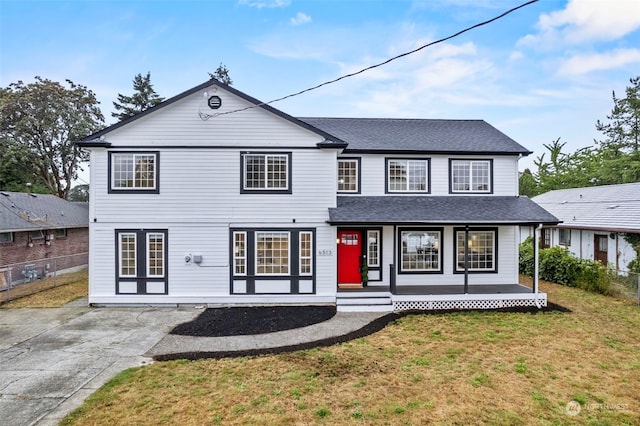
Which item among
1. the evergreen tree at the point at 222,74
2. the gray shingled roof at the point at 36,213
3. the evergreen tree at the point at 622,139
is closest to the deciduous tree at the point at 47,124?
the evergreen tree at the point at 222,74

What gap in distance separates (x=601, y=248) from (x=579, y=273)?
5104mm

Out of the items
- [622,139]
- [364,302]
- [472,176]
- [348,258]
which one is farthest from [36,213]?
[622,139]

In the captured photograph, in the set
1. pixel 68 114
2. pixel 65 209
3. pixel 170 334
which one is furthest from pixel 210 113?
pixel 68 114

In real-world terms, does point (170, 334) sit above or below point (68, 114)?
below

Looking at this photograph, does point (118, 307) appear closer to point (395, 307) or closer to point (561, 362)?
point (395, 307)

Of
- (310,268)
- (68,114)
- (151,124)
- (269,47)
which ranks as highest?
(68,114)

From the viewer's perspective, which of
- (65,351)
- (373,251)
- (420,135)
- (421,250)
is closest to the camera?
(65,351)

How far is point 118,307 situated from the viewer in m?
10.8

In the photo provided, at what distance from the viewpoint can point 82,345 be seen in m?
7.50

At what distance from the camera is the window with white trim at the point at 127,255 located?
10898 millimetres

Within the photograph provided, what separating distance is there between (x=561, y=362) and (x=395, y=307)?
4595mm

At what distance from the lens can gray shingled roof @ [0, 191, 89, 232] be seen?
14.9 m

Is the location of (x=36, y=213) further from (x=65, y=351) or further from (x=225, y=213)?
(x=65, y=351)

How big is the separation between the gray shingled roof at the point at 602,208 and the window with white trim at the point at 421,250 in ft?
30.8
